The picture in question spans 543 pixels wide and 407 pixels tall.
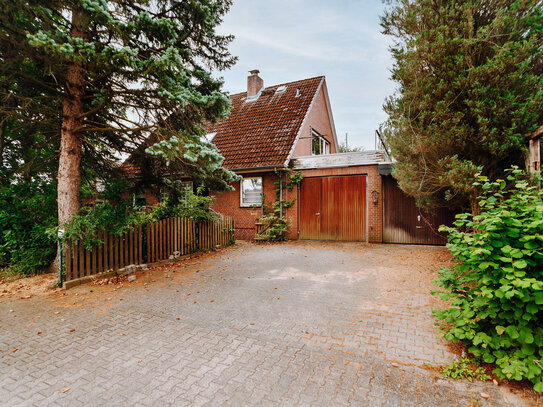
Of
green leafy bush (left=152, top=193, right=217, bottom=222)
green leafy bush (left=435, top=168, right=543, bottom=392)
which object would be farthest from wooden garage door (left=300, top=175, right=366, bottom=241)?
green leafy bush (left=435, top=168, right=543, bottom=392)

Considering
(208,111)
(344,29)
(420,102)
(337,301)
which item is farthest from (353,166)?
(337,301)

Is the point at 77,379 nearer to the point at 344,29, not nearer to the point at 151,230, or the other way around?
the point at 151,230

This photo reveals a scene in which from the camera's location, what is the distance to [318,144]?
57.5ft

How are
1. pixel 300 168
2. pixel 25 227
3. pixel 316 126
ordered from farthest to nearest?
1. pixel 316 126
2. pixel 300 168
3. pixel 25 227

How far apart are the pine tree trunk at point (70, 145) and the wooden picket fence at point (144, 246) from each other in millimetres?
1038

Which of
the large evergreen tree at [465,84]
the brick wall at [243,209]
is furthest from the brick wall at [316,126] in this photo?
the large evergreen tree at [465,84]

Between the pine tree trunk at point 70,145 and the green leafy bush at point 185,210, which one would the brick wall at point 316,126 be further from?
A: the pine tree trunk at point 70,145

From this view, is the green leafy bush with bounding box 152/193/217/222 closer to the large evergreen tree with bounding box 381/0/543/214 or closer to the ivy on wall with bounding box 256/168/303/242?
the ivy on wall with bounding box 256/168/303/242

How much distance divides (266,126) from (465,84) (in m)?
10.0

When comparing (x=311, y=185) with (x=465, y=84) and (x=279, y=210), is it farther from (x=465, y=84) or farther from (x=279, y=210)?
(x=465, y=84)

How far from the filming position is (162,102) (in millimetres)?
6605

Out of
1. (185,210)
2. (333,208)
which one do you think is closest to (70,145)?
(185,210)

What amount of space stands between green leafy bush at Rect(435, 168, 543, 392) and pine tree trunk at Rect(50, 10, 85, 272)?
7.65 m

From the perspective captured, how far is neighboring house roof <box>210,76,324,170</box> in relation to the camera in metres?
13.3
